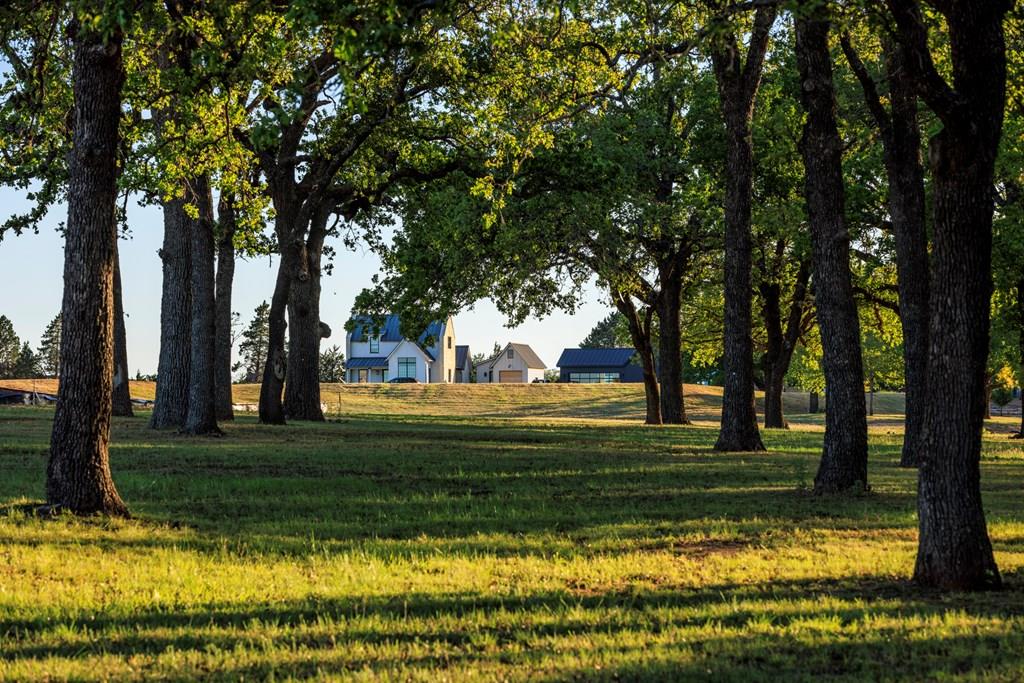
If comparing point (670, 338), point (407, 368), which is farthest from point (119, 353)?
point (407, 368)

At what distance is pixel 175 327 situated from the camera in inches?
1153

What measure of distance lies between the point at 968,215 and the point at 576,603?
15.3ft

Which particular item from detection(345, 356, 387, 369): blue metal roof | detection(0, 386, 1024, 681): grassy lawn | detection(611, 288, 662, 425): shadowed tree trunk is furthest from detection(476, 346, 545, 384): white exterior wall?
detection(0, 386, 1024, 681): grassy lawn

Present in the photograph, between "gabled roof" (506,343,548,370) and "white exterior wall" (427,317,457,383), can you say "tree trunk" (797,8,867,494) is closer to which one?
"white exterior wall" (427,317,457,383)

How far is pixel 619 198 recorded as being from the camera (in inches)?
1345

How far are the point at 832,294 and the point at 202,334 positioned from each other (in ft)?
55.3

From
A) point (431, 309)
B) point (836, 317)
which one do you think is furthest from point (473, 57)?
point (836, 317)

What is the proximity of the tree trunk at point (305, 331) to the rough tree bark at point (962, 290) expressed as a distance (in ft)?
87.0

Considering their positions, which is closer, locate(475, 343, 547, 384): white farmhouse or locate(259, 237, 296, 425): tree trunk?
locate(259, 237, 296, 425): tree trunk

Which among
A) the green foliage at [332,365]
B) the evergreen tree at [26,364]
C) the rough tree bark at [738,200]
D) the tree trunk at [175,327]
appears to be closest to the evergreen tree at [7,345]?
the evergreen tree at [26,364]

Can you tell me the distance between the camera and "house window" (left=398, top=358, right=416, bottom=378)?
377 ft

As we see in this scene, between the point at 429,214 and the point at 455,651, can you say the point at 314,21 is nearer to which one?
the point at 455,651

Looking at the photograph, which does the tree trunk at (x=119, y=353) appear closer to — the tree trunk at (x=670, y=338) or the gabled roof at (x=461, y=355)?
the tree trunk at (x=670, y=338)

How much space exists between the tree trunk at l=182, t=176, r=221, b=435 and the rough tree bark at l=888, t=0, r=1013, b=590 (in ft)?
69.0
